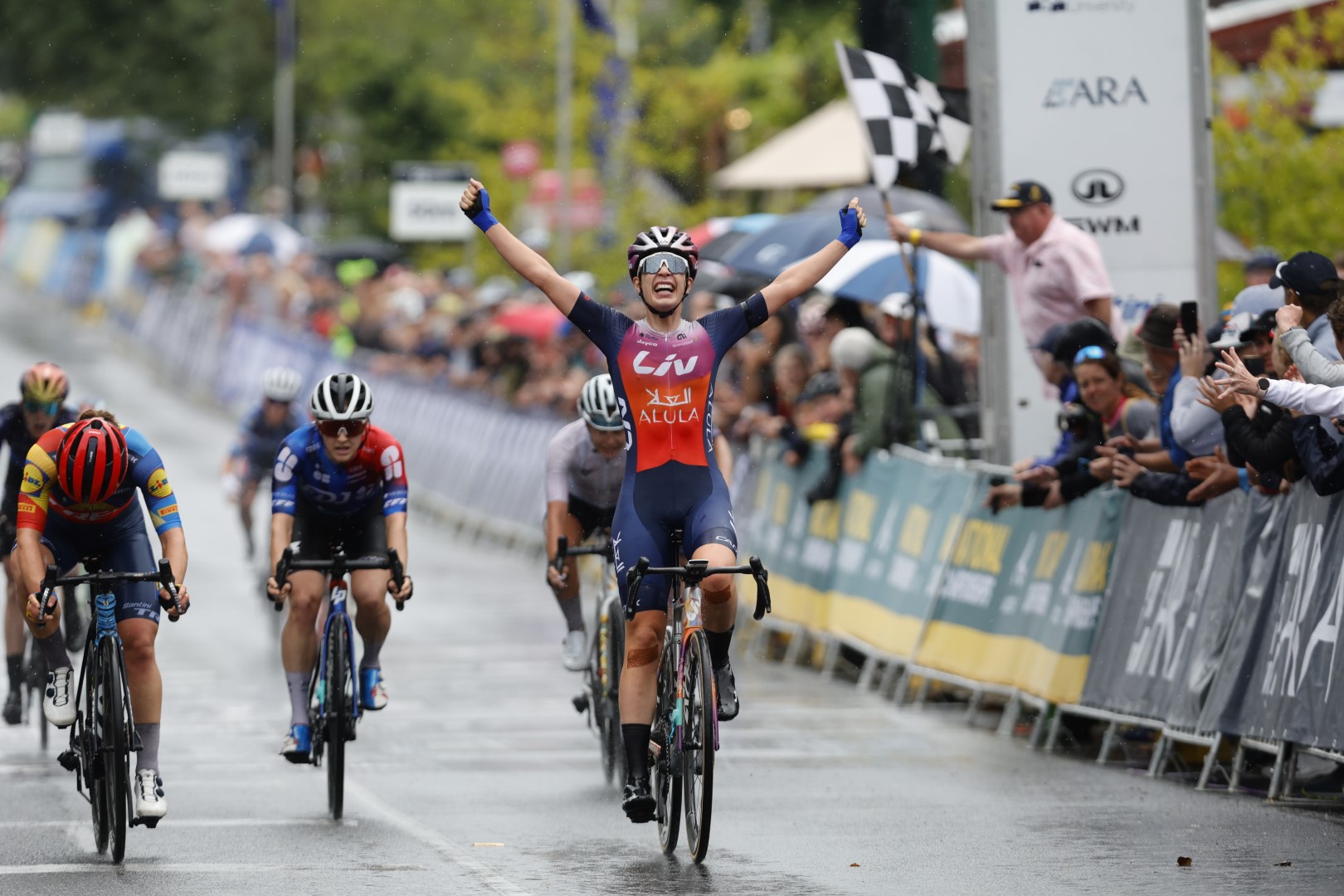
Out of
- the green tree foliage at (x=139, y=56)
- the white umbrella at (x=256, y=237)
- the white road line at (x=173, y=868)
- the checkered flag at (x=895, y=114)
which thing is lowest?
the white road line at (x=173, y=868)

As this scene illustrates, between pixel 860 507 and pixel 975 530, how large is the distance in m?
2.09

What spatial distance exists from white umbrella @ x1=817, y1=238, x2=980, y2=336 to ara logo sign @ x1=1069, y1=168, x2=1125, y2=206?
2.64 meters

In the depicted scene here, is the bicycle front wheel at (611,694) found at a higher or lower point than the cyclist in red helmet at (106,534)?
lower

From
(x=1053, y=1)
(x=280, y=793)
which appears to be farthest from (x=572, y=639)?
(x=1053, y=1)

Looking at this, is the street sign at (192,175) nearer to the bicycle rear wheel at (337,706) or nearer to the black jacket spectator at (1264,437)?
the bicycle rear wheel at (337,706)

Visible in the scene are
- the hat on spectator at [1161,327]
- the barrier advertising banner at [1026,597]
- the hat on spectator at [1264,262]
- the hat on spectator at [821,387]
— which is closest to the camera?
the hat on spectator at [1161,327]

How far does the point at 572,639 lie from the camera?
12.6 m

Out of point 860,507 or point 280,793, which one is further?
point 860,507

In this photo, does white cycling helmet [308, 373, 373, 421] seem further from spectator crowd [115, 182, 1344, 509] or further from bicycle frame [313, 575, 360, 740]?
spectator crowd [115, 182, 1344, 509]

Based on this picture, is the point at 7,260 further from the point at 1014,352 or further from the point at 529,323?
the point at 1014,352

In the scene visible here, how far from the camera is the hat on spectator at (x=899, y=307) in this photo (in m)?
15.9

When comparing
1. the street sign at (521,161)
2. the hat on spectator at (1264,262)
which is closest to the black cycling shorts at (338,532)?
the hat on spectator at (1264,262)

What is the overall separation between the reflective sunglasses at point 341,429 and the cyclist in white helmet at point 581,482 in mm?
1098

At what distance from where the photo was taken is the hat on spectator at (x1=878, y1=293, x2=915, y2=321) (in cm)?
1595
